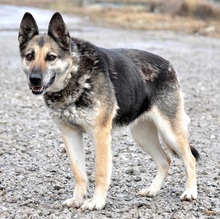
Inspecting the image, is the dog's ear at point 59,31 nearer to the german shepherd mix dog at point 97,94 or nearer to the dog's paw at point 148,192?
the german shepherd mix dog at point 97,94

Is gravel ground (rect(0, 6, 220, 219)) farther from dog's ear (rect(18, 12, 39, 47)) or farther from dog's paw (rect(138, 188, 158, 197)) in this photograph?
dog's ear (rect(18, 12, 39, 47))

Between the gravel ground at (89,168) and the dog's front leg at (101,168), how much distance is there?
10 centimetres

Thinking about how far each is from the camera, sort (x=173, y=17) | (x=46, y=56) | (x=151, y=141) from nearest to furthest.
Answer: (x=46, y=56) → (x=151, y=141) → (x=173, y=17)

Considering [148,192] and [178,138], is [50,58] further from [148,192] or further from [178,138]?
[148,192]

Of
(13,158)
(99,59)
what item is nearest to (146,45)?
(13,158)

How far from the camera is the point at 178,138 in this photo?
263 inches

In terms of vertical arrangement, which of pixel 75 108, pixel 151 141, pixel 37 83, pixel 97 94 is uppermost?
pixel 37 83

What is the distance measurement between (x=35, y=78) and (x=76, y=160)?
1.05m

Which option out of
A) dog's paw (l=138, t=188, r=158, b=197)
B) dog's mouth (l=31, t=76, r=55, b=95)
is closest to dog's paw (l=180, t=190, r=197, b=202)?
dog's paw (l=138, t=188, r=158, b=197)

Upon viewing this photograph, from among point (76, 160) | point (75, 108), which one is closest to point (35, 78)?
point (75, 108)

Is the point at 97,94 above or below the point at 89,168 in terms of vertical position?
above

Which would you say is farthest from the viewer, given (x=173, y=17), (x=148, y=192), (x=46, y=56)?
(x=173, y=17)

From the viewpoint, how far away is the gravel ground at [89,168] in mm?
6074

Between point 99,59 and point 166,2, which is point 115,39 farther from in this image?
point 99,59
